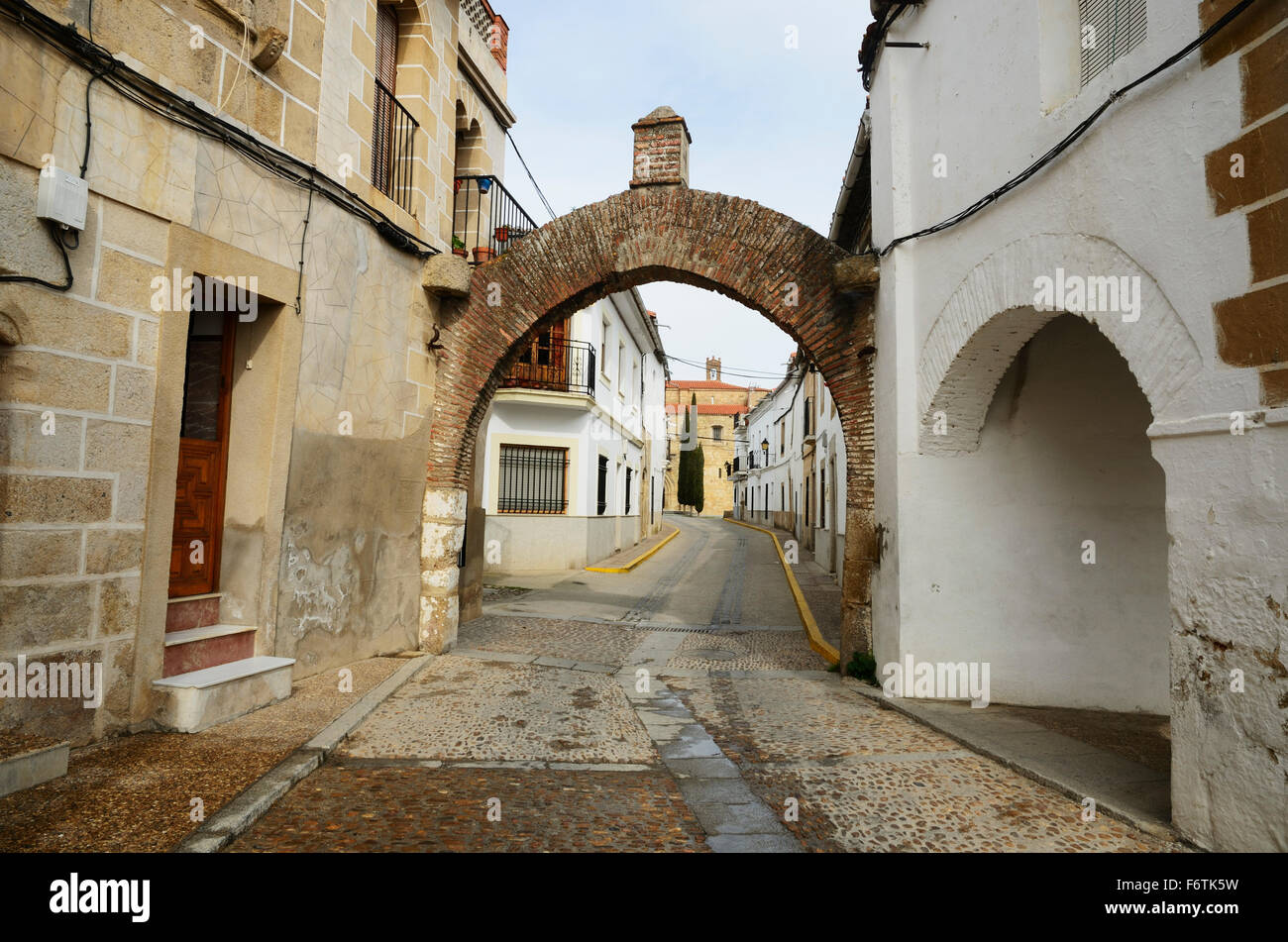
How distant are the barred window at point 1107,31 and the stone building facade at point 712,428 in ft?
136

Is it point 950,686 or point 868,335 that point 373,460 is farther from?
point 950,686

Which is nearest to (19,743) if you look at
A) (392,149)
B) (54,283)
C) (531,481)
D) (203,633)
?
(203,633)

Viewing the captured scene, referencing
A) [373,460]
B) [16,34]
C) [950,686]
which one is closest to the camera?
[16,34]

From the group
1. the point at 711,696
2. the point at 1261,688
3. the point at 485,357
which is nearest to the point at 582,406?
the point at 485,357

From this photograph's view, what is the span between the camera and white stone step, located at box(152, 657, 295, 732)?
4.06m

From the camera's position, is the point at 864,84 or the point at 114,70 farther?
the point at 864,84

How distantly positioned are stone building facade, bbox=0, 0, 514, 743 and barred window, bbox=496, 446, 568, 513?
25.7 ft

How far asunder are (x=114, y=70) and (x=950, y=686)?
20.3 ft

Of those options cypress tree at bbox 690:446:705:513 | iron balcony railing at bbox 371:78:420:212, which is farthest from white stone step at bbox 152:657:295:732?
cypress tree at bbox 690:446:705:513

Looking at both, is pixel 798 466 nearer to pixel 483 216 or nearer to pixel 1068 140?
pixel 483 216

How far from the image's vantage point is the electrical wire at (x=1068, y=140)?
2.88 m

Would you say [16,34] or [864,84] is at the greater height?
[864,84]

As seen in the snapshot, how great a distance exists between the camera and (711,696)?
224 inches

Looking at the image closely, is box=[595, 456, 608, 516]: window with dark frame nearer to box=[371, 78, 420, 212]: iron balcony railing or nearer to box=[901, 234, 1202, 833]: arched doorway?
box=[371, 78, 420, 212]: iron balcony railing
